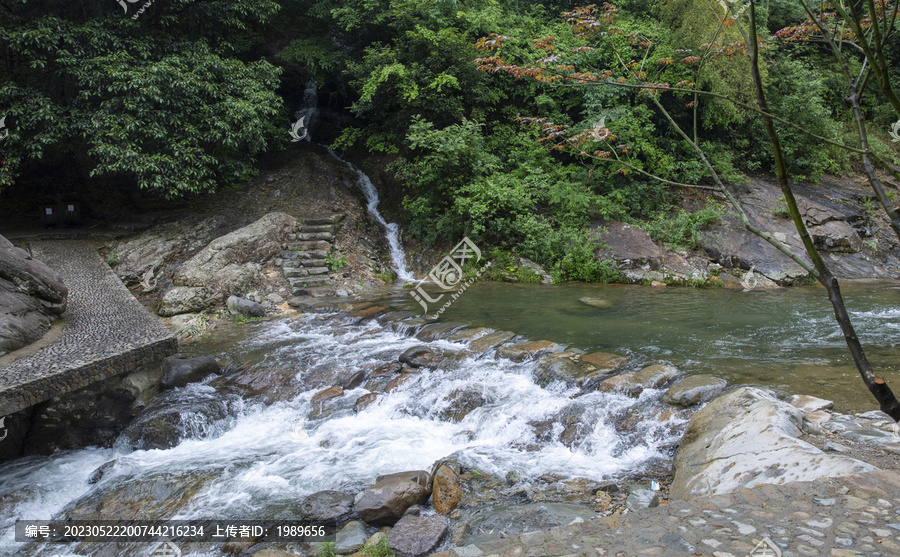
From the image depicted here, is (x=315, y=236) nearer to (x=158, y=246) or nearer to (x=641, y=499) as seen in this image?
(x=158, y=246)

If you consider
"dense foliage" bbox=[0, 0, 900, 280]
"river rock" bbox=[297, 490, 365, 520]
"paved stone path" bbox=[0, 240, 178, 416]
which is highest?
"dense foliage" bbox=[0, 0, 900, 280]

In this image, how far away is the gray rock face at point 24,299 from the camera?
4.94 meters

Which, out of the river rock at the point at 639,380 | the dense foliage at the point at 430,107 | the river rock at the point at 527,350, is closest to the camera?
the river rock at the point at 639,380

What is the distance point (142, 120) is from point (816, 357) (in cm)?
1119

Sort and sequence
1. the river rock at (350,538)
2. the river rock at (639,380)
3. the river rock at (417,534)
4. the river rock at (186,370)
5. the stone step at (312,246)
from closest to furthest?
the river rock at (417,534) → the river rock at (350,538) → the river rock at (639,380) → the river rock at (186,370) → the stone step at (312,246)

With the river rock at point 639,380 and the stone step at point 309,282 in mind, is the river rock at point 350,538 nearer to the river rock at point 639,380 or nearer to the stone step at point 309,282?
the river rock at point 639,380

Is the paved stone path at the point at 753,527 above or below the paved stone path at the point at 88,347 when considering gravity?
below

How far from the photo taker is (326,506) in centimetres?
350

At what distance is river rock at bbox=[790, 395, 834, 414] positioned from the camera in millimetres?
3867

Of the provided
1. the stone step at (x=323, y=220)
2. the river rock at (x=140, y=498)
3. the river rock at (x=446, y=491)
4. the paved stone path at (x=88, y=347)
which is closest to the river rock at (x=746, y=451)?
the river rock at (x=446, y=491)

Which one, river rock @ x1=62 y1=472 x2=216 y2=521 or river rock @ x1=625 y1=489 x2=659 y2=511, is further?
river rock @ x1=62 y1=472 x2=216 y2=521

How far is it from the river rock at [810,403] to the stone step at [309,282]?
306 inches

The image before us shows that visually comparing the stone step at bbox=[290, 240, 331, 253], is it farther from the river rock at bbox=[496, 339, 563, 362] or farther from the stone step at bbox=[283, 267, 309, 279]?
the river rock at bbox=[496, 339, 563, 362]

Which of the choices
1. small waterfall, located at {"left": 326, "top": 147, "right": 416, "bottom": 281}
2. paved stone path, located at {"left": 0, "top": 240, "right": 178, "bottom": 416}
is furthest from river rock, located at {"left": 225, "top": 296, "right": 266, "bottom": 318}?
small waterfall, located at {"left": 326, "top": 147, "right": 416, "bottom": 281}
